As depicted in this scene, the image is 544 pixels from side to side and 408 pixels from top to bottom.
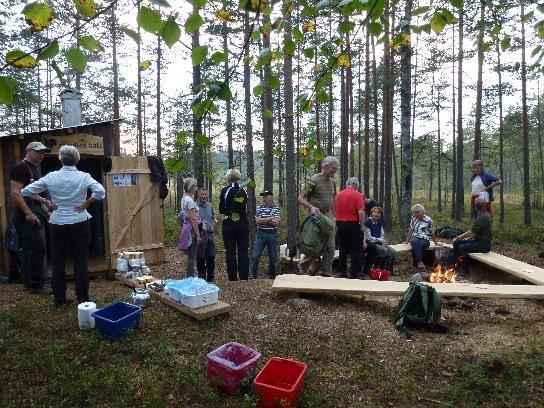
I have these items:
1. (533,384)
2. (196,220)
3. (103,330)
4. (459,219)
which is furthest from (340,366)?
(459,219)

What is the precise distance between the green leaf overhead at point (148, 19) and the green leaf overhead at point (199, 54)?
0.18 metres

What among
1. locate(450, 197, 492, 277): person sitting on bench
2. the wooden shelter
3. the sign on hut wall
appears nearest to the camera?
the wooden shelter

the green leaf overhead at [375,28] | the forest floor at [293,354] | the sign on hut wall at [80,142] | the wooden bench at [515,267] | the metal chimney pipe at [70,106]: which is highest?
the metal chimney pipe at [70,106]

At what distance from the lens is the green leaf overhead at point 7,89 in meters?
1.02

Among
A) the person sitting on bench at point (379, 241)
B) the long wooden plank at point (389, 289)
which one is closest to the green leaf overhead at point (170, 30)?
the long wooden plank at point (389, 289)

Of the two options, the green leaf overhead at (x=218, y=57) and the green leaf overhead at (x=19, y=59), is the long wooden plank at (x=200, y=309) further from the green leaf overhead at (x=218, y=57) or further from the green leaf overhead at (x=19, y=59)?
the green leaf overhead at (x=19, y=59)

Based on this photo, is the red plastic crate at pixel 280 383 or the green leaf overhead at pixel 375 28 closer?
the green leaf overhead at pixel 375 28

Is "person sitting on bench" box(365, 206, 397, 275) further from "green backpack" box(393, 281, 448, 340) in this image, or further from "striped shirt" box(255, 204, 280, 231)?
"green backpack" box(393, 281, 448, 340)

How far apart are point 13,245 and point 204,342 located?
382 cm

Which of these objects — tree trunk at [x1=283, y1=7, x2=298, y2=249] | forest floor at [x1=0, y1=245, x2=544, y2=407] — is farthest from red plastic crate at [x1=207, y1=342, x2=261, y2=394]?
tree trunk at [x1=283, y1=7, x2=298, y2=249]

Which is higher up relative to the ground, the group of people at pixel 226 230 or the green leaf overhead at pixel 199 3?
the green leaf overhead at pixel 199 3

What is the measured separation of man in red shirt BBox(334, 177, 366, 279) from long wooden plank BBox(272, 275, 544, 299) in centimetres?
111

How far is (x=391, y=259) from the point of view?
25.4ft

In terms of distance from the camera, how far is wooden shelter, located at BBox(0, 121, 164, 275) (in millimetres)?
6340
